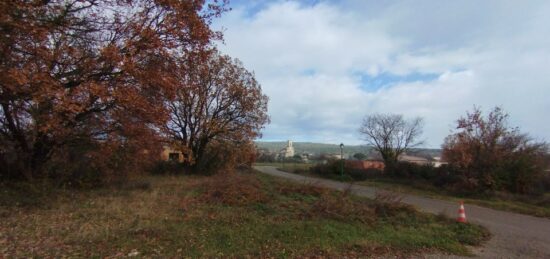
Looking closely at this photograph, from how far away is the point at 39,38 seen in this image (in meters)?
9.58

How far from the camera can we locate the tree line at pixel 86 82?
987 centimetres

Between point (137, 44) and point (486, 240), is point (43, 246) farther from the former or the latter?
point (486, 240)

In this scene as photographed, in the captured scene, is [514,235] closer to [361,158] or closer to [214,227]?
[214,227]

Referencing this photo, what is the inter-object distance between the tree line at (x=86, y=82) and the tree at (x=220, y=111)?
44.8ft

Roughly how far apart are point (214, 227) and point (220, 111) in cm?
2493


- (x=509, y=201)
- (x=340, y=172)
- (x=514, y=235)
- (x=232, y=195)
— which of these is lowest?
(x=514, y=235)

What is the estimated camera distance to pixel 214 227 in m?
9.32

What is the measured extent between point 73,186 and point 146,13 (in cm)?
855

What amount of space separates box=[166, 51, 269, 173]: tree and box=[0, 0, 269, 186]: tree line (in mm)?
13661

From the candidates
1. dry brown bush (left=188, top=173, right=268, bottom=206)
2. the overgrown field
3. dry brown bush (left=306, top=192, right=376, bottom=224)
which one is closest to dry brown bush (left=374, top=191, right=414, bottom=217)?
the overgrown field

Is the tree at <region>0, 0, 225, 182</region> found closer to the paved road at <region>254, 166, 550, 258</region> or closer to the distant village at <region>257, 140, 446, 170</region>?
the paved road at <region>254, 166, 550, 258</region>

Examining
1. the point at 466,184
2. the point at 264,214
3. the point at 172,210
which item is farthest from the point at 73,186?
the point at 466,184

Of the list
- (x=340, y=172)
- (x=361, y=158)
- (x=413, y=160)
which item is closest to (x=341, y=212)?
(x=340, y=172)

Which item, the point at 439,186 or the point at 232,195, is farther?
the point at 439,186
